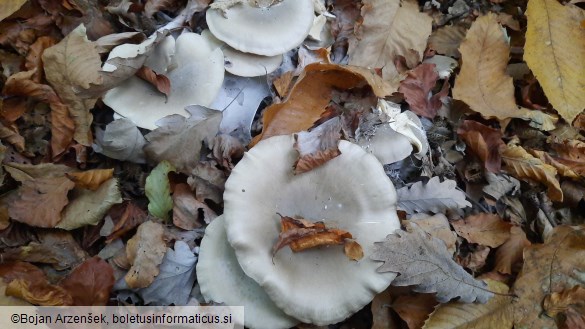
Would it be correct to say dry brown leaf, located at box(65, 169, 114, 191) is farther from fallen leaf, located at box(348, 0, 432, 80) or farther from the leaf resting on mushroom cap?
fallen leaf, located at box(348, 0, 432, 80)

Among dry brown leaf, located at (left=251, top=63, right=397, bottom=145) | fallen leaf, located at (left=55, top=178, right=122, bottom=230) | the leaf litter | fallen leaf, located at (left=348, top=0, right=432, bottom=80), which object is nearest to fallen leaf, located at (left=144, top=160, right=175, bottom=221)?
the leaf litter

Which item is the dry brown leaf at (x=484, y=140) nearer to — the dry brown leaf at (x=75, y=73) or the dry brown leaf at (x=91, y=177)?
the dry brown leaf at (x=91, y=177)

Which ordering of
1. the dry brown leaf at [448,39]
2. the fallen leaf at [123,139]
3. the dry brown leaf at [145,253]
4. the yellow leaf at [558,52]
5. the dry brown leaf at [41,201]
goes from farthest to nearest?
the dry brown leaf at [448,39] → the yellow leaf at [558,52] → the fallen leaf at [123,139] → the dry brown leaf at [41,201] → the dry brown leaf at [145,253]

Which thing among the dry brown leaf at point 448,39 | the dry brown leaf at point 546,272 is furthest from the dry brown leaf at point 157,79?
the dry brown leaf at point 546,272

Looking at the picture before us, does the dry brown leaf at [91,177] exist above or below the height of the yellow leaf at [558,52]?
below

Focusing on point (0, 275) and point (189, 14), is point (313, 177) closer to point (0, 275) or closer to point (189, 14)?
point (189, 14)

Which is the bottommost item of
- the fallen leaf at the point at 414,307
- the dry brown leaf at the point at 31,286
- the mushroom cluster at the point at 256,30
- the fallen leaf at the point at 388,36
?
the fallen leaf at the point at 414,307
